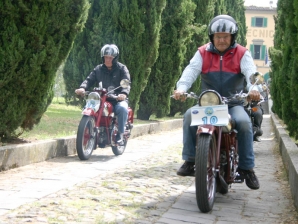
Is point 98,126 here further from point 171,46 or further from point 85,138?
point 171,46

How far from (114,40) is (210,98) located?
423 inches

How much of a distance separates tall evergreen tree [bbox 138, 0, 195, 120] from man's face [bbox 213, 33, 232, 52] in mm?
14154

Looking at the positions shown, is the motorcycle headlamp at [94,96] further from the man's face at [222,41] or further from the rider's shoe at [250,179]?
the rider's shoe at [250,179]

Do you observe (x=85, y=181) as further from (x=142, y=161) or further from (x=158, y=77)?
(x=158, y=77)

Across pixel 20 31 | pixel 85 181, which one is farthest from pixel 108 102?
pixel 85 181

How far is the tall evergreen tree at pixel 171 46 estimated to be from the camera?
20953mm

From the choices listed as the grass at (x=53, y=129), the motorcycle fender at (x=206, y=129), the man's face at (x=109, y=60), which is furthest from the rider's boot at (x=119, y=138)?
the motorcycle fender at (x=206, y=129)

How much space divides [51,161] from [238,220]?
444cm

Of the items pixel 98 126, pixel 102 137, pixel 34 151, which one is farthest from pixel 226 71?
pixel 102 137

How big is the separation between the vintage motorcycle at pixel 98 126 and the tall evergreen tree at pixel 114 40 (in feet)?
18.7

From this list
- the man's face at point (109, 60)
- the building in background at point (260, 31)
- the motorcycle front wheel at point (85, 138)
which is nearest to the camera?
the motorcycle front wheel at point (85, 138)

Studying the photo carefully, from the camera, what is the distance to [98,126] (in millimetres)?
10195

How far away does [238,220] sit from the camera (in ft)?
18.3

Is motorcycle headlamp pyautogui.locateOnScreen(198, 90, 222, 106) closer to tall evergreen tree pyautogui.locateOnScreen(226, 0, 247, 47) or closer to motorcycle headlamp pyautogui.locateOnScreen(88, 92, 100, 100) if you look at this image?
motorcycle headlamp pyautogui.locateOnScreen(88, 92, 100, 100)
